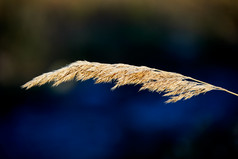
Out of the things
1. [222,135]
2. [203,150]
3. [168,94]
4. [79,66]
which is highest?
[79,66]

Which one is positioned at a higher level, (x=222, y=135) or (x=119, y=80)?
(x=119, y=80)

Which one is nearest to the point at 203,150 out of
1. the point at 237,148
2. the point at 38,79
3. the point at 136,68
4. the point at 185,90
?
the point at 237,148

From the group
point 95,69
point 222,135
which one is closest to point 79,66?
point 95,69

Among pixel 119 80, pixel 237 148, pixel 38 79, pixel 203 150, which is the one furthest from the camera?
pixel 203 150

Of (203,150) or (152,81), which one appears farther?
(203,150)

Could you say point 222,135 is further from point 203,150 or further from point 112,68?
point 112,68

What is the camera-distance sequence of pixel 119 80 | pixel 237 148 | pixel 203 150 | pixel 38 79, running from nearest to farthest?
pixel 38 79 < pixel 119 80 < pixel 237 148 < pixel 203 150
